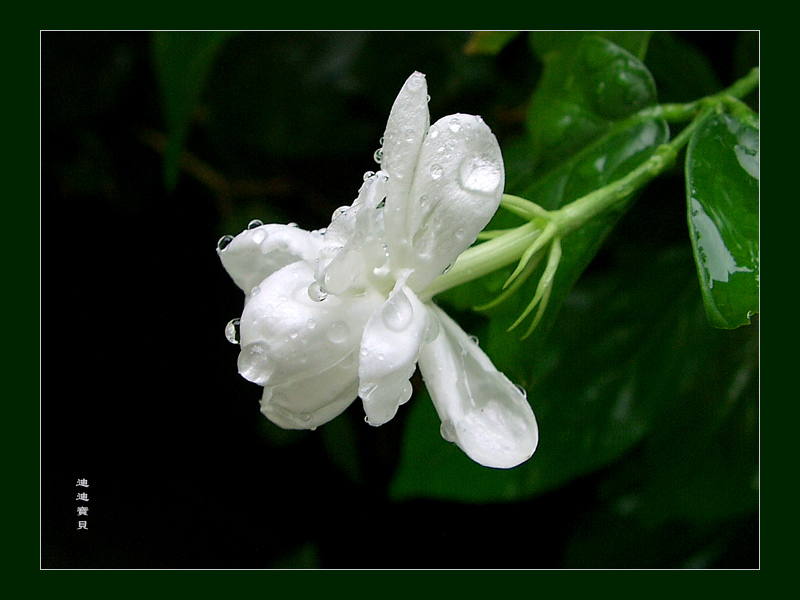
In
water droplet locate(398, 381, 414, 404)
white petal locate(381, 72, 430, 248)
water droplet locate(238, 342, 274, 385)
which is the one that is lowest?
water droplet locate(398, 381, 414, 404)

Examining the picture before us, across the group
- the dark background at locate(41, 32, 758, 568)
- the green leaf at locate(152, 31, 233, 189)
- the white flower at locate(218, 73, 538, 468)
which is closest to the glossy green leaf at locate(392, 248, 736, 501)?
the dark background at locate(41, 32, 758, 568)

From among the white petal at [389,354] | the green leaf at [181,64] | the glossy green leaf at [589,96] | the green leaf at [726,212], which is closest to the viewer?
the white petal at [389,354]

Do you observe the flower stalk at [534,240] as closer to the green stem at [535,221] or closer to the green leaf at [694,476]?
the green stem at [535,221]

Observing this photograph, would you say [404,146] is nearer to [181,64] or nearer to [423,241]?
[423,241]

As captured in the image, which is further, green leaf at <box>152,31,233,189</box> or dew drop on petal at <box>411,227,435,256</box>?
green leaf at <box>152,31,233,189</box>

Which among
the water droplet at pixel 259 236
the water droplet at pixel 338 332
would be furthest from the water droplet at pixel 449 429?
the water droplet at pixel 259 236

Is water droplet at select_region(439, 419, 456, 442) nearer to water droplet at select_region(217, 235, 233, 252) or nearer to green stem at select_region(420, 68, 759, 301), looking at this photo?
green stem at select_region(420, 68, 759, 301)

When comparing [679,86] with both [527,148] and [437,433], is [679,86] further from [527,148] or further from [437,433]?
[437,433]
